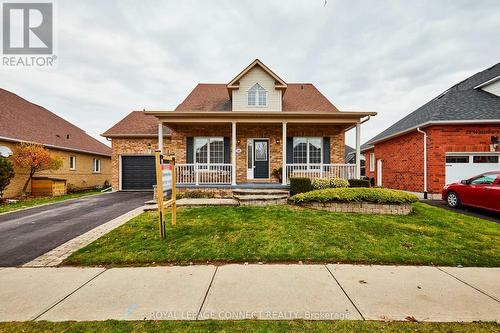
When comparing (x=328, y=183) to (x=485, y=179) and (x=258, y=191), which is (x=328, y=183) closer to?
(x=258, y=191)

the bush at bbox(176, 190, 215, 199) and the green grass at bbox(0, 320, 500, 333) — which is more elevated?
the bush at bbox(176, 190, 215, 199)

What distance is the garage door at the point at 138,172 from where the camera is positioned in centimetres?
1323

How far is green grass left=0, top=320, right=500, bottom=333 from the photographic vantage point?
1982mm

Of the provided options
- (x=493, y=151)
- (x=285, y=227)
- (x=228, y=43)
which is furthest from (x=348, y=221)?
(x=228, y=43)

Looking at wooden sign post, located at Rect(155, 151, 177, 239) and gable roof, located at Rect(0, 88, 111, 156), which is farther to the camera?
gable roof, located at Rect(0, 88, 111, 156)

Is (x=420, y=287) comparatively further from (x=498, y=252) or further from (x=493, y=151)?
(x=493, y=151)

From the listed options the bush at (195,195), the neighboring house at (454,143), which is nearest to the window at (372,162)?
the neighboring house at (454,143)

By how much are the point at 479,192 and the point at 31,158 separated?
20.3 metres

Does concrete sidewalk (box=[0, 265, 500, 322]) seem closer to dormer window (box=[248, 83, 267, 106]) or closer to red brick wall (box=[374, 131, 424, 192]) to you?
red brick wall (box=[374, 131, 424, 192])

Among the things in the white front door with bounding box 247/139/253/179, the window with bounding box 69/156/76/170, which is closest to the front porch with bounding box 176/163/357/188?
the white front door with bounding box 247/139/253/179

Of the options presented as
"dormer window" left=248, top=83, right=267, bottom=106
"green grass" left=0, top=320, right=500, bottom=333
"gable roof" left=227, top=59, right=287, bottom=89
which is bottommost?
"green grass" left=0, top=320, right=500, bottom=333

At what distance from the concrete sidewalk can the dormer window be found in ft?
30.6

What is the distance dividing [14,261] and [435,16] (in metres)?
17.9

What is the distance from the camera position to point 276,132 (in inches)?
447
